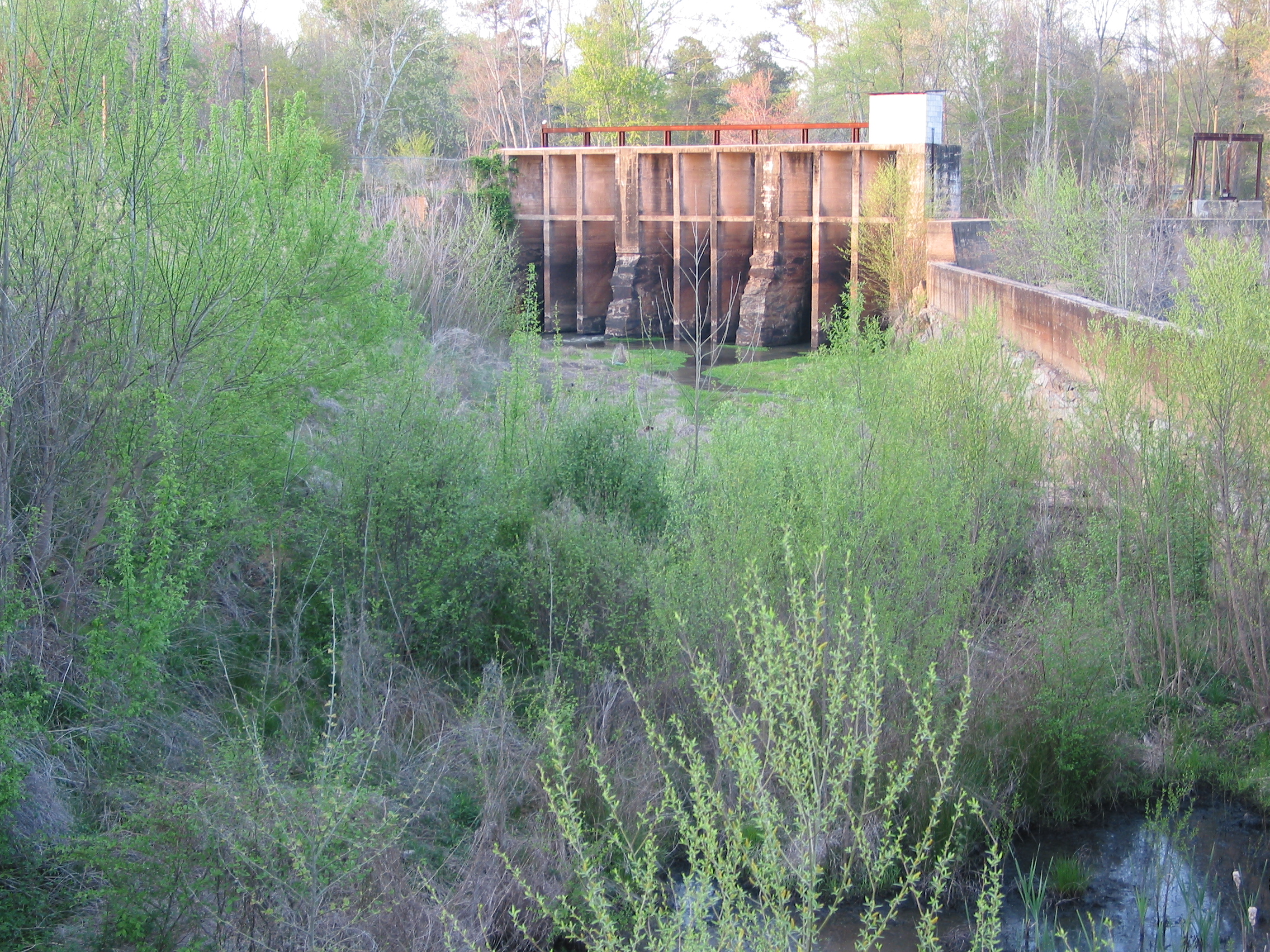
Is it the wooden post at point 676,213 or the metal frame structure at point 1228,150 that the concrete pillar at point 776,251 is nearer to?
the wooden post at point 676,213

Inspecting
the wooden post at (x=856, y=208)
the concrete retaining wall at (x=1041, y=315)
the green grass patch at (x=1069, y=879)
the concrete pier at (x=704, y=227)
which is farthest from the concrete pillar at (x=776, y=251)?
the green grass patch at (x=1069, y=879)

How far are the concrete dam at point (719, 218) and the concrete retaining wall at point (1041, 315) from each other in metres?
5.89

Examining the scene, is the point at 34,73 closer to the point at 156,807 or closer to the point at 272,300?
the point at 272,300

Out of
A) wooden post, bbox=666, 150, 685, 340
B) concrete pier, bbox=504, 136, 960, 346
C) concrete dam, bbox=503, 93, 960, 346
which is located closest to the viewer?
concrete dam, bbox=503, 93, 960, 346

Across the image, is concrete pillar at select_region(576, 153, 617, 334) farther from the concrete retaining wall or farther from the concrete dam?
the concrete retaining wall

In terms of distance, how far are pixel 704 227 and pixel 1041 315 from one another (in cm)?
1326

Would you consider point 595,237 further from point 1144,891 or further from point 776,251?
point 1144,891

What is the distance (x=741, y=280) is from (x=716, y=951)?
23.3 metres

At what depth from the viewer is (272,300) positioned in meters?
6.73

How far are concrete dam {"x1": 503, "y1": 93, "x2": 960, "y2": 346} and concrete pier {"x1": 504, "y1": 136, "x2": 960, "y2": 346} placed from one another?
0.03m

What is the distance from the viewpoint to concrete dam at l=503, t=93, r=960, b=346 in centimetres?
2317

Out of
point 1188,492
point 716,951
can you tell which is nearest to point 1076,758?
point 1188,492

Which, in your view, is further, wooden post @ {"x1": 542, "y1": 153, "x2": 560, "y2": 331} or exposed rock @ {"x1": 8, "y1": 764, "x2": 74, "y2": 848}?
wooden post @ {"x1": 542, "y1": 153, "x2": 560, "y2": 331}

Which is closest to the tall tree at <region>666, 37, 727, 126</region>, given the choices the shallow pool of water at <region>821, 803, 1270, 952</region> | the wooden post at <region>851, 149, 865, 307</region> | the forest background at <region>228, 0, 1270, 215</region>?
the forest background at <region>228, 0, 1270, 215</region>
